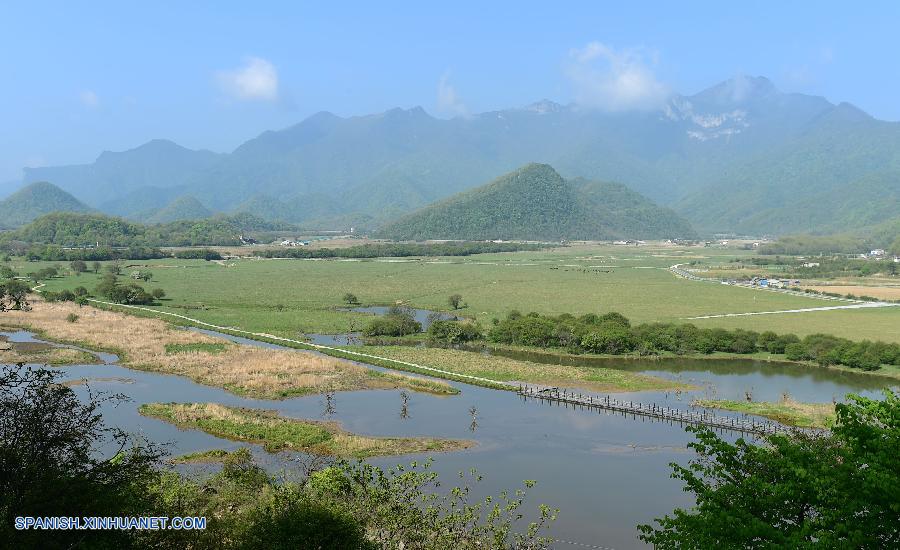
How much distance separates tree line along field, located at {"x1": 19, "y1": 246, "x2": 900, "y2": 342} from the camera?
76.9 m

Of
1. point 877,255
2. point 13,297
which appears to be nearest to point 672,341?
point 13,297

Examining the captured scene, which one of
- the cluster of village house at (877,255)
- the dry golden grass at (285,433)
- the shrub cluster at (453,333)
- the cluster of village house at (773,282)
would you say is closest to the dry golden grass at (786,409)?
the dry golden grass at (285,433)

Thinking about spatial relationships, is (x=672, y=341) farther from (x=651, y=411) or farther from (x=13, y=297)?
(x=13, y=297)

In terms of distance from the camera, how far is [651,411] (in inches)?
1608

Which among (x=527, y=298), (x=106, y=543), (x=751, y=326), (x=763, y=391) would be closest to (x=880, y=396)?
(x=763, y=391)

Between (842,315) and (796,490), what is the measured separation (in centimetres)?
7891

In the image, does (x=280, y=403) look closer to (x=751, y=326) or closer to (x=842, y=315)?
(x=751, y=326)

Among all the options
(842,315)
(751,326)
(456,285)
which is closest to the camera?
(751,326)

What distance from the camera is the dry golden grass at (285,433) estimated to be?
113ft

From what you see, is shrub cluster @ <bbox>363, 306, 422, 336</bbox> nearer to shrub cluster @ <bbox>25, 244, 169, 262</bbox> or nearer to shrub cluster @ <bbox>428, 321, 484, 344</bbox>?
shrub cluster @ <bbox>428, 321, 484, 344</bbox>

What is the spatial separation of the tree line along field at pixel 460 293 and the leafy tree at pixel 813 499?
58.3 metres

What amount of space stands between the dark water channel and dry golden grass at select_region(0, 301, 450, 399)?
5.07ft

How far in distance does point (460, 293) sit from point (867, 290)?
63.8 metres

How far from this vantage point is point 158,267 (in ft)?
464
